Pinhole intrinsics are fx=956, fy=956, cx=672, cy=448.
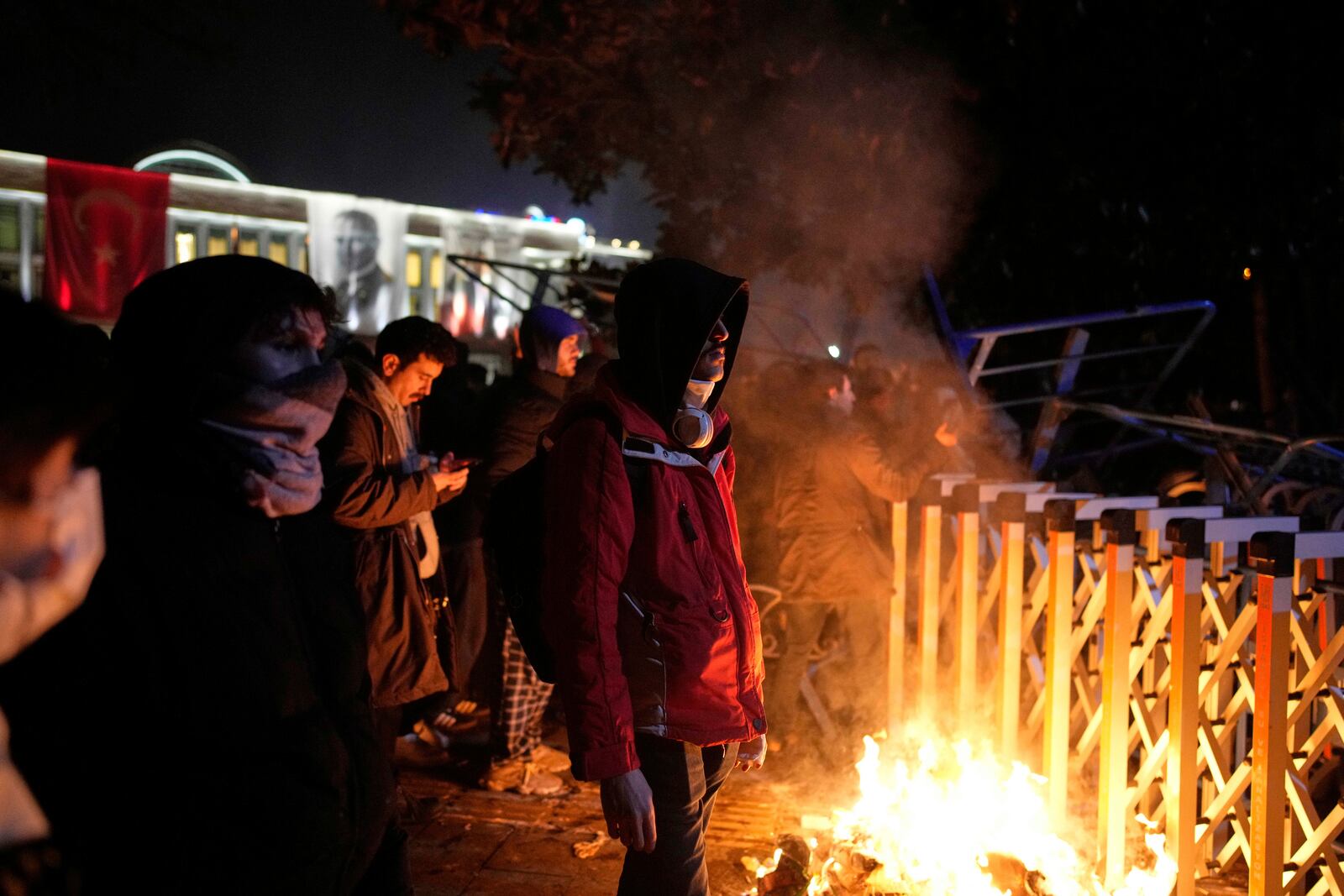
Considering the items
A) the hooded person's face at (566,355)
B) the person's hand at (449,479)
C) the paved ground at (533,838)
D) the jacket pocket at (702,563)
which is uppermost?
the hooded person's face at (566,355)

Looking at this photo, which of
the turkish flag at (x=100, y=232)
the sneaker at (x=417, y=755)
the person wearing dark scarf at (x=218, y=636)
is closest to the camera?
the person wearing dark scarf at (x=218, y=636)

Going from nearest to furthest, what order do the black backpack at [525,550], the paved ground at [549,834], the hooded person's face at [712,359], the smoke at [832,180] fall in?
the black backpack at [525,550]
the hooded person's face at [712,359]
the paved ground at [549,834]
the smoke at [832,180]

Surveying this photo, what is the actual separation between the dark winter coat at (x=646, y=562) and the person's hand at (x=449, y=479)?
→ 58.7 inches

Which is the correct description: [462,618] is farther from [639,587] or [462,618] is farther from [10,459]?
[10,459]

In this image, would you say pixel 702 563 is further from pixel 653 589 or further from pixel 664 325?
pixel 664 325

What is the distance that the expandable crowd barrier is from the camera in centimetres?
335

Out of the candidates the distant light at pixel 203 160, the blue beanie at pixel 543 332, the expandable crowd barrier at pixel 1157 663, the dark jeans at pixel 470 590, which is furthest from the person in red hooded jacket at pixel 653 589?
the distant light at pixel 203 160

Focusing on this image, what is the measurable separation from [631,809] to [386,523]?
1865 millimetres

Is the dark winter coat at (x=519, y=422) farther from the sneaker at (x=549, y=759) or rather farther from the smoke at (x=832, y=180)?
the smoke at (x=832, y=180)

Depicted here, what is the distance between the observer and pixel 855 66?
7051mm

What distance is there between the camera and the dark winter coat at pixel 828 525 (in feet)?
17.6

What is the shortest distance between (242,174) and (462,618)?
18.9m

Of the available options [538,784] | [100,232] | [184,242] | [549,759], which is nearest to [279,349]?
[538,784]

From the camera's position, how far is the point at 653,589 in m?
2.52
